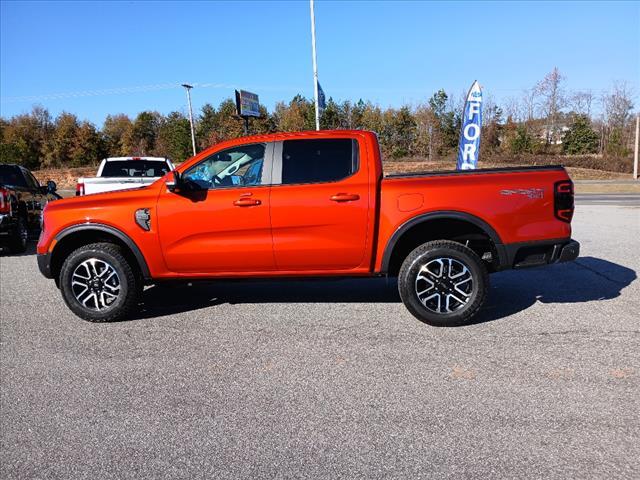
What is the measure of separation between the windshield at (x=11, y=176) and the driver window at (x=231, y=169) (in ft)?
27.2

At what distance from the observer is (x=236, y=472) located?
8.57ft

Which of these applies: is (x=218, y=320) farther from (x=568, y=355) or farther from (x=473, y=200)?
(x=568, y=355)

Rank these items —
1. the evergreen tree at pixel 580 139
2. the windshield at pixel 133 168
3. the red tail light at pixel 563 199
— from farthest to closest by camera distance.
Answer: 1. the evergreen tree at pixel 580 139
2. the windshield at pixel 133 168
3. the red tail light at pixel 563 199

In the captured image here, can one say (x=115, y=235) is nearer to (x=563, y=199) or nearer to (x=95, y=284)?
(x=95, y=284)

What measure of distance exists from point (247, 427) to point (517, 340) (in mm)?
2516

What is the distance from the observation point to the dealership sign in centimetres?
2908

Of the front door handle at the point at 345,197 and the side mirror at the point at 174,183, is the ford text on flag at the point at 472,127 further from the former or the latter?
the side mirror at the point at 174,183

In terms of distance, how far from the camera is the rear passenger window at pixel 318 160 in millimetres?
4953

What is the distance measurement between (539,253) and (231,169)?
314cm

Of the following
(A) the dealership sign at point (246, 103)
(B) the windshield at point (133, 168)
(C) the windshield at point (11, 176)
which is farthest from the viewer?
(A) the dealership sign at point (246, 103)

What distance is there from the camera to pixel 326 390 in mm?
3521

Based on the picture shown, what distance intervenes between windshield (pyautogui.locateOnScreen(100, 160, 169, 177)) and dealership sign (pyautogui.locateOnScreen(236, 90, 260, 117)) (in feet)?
61.5

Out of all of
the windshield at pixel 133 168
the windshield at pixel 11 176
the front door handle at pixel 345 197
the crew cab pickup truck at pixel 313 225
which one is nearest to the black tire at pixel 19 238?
the windshield at pixel 11 176

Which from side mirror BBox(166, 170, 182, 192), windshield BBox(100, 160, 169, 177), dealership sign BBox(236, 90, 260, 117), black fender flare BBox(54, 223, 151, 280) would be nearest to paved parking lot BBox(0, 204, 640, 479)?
black fender flare BBox(54, 223, 151, 280)
